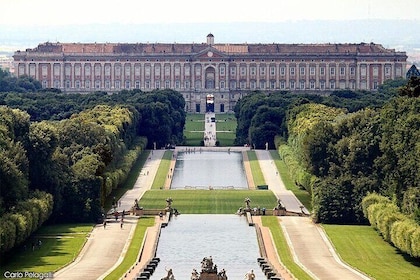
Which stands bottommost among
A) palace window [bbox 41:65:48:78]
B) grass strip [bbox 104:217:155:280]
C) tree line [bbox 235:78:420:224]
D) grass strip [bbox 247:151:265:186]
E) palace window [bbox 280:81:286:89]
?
grass strip [bbox 104:217:155:280]

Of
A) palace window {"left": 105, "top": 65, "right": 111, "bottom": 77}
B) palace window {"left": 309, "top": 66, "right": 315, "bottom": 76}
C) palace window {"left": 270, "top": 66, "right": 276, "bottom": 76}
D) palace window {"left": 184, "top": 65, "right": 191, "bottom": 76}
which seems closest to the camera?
palace window {"left": 309, "top": 66, "right": 315, "bottom": 76}

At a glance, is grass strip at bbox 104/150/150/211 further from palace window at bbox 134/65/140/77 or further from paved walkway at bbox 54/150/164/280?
palace window at bbox 134/65/140/77

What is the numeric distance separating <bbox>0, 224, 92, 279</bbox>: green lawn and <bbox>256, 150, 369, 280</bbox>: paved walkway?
9356mm

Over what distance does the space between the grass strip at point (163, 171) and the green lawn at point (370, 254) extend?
2317 centimetres

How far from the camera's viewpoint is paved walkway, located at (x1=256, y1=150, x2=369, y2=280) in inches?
2322

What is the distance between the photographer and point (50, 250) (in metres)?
65.2

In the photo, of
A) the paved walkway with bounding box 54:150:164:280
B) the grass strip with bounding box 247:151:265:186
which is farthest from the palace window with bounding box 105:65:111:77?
the paved walkway with bounding box 54:150:164:280

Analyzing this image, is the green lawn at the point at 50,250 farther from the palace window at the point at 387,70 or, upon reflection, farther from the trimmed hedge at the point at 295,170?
the palace window at the point at 387,70

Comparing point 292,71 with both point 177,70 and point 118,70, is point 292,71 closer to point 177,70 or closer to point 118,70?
point 177,70

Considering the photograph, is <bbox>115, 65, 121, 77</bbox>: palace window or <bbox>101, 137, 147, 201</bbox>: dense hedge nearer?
<bbox>101, 137, 147, 201</bbox>: dense hedge

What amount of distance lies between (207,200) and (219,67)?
355 feet

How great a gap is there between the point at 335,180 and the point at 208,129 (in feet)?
228

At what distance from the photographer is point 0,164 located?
6694 centimetres

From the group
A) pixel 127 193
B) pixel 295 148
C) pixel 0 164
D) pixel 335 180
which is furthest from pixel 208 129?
pixel 0 164
